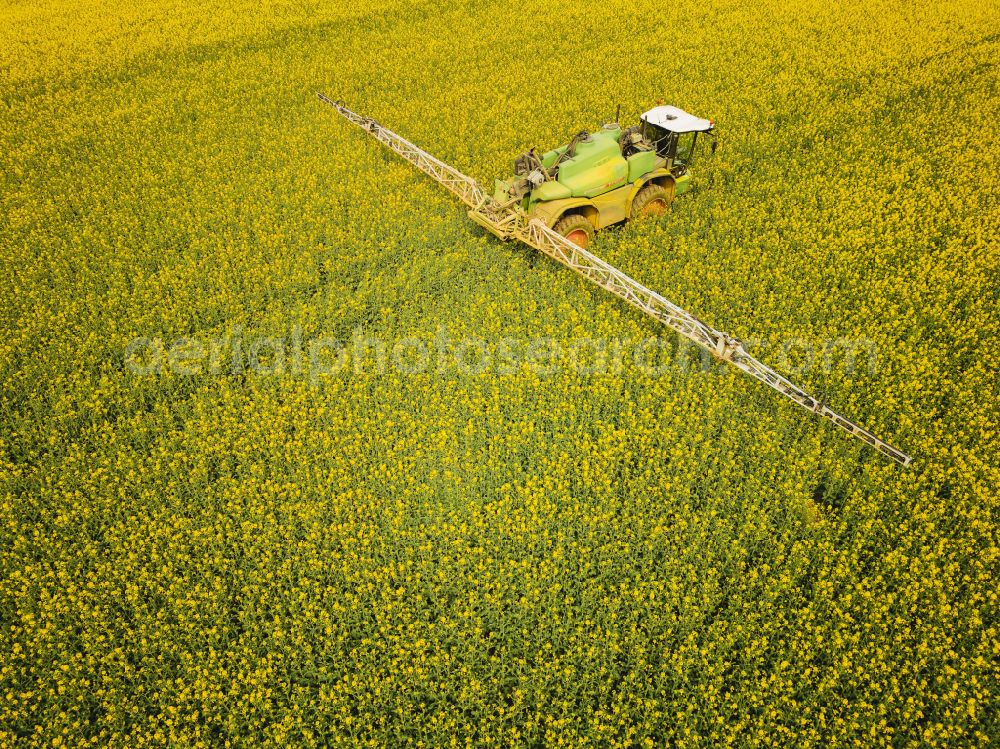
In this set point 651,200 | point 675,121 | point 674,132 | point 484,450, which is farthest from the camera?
point 651,200

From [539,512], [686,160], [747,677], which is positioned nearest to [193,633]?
[539,512]

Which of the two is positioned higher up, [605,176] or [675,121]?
[675,121]

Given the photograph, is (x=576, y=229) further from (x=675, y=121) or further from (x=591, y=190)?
(x=675, y=121)

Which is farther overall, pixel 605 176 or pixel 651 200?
pixel 651 200

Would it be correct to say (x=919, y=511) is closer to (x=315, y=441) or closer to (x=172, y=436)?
(x=315, y=441)

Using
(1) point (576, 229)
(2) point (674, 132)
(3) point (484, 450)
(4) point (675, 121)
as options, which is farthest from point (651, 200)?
(3) point (484, 450)
